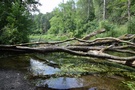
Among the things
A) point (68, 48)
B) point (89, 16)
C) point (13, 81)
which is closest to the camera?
point (13, 81)

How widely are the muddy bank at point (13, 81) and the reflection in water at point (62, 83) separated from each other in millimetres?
411

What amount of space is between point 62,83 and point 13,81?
152cm

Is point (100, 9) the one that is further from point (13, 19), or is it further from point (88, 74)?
point (88, 74)

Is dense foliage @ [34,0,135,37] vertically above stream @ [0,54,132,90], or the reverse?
dense foliage @ [34,0,135,37]

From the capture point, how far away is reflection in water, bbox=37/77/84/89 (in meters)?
5.11

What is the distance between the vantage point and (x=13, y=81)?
17.4ft

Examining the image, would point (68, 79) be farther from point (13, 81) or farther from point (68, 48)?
point (68, 48)

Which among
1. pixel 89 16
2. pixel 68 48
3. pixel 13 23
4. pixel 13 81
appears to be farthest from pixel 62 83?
pixel 89 16

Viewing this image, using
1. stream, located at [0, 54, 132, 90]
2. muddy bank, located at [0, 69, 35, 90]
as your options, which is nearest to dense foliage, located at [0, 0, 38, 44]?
stream, located at [0, 54, 132, 90]

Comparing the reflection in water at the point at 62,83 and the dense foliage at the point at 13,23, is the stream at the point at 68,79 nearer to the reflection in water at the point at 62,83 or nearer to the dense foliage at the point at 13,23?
the reflection in water at the point at 62,83

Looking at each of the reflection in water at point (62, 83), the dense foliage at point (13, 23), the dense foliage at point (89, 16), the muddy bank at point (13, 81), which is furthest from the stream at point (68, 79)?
the dense foliage at point (89, 16)

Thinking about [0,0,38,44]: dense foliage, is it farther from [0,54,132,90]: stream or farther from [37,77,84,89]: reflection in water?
[37,77,84,89]: reflection in water

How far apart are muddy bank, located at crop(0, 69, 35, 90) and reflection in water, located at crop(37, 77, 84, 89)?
411 mm

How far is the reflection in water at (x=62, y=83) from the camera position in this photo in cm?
511
